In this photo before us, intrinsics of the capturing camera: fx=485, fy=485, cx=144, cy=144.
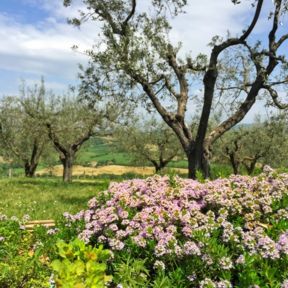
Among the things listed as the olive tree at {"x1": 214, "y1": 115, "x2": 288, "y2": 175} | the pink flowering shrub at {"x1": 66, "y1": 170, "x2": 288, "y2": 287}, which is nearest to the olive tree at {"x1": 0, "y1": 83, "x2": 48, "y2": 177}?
the olive tree at {"x1": 214, "y1": 115, "x2": 288, "y2": 175}

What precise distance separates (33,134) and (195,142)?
23480 mm

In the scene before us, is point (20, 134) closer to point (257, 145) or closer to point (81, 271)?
point (257, 145)

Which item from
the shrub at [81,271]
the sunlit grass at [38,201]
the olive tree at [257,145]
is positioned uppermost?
the olive tree at [257,145]

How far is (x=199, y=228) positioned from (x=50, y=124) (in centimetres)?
3351

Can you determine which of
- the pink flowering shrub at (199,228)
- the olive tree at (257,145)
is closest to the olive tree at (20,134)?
the olive tree at (257,145)

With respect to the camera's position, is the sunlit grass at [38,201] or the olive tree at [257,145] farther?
the olive tree at [257,145]

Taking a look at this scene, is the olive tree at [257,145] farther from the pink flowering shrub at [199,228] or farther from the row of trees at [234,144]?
the pink flowering shrub at [199,228]

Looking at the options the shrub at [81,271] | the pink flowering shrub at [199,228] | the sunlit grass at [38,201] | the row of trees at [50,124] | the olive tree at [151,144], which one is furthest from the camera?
the olive tree at [151,144]

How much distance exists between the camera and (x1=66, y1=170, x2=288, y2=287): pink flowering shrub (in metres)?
5.22

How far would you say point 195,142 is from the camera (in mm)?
20703

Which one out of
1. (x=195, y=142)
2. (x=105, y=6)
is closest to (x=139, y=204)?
(x=195, y=142)

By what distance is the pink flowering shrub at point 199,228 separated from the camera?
5.22m

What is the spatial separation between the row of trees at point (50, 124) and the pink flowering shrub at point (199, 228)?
95.9 ft

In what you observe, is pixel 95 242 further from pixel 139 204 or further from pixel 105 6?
pixel 105 6
